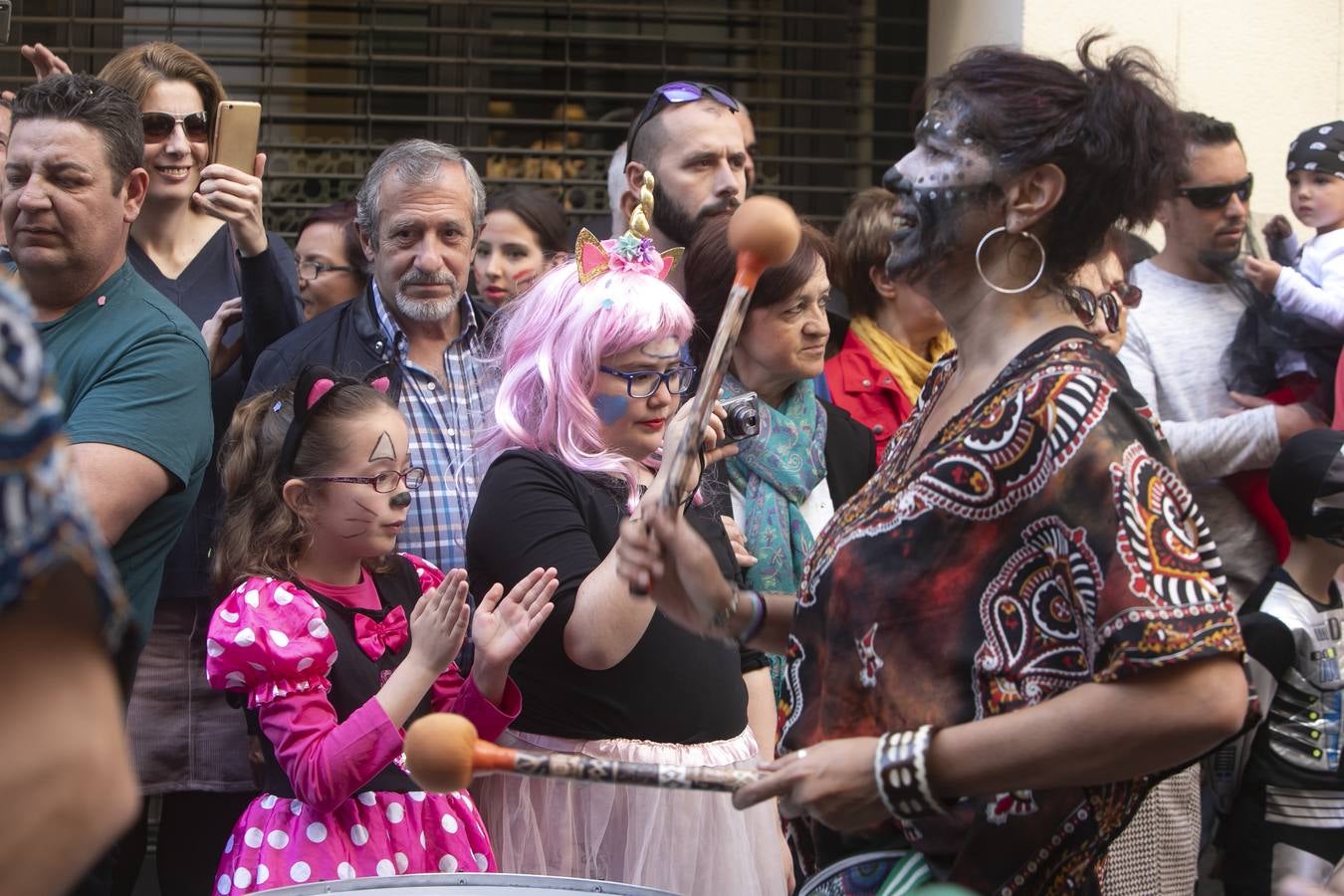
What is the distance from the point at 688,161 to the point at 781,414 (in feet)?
3.25

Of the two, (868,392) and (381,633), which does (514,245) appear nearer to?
(868,392)

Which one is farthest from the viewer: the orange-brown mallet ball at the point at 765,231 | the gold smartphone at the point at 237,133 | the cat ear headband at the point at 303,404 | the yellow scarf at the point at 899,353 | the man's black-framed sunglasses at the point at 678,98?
the man's black-framed sunglasses at the point at 678,98

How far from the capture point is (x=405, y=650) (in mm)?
3055

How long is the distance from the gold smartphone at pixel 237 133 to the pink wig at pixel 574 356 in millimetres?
1177

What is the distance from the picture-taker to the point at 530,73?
6.47 m

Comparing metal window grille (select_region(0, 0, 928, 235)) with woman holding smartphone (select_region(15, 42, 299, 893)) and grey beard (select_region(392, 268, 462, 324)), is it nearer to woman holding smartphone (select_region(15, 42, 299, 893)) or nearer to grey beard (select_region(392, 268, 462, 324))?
woman holding smartphone (select_region(15, 42, 299, 893))

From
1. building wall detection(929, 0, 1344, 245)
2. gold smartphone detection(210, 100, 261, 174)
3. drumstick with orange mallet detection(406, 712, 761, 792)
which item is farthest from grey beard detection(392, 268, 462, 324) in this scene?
building wall detection(929, 0, 1344, 245)

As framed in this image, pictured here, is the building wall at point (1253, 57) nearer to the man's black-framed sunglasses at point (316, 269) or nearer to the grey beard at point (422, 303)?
the man's black-framed sunglasses at point (316, 269)

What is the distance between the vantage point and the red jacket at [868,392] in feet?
14.0

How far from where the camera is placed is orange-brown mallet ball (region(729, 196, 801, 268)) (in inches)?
78.2

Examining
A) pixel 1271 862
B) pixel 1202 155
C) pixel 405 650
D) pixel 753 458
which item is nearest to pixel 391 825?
pixel 405 650

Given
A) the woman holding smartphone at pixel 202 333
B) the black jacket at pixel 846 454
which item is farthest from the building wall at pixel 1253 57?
the woman holding smartphone at pixel 202 333

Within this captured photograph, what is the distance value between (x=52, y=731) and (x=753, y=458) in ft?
8.89

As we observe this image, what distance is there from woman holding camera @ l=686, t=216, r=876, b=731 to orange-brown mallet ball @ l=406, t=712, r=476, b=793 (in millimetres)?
1795
